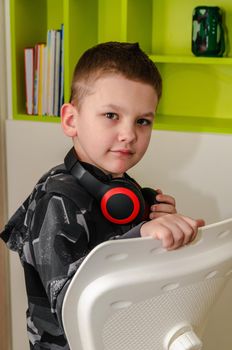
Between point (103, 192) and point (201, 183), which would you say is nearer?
point (103, 192)

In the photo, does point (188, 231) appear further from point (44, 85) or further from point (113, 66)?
point (44, 85)

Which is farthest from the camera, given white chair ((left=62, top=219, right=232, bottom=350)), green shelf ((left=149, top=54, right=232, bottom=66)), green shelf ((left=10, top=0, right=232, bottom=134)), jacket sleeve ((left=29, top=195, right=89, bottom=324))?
green shelf ((left=10, top=0, right=232, bottom=134))

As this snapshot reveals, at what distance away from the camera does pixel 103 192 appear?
1.01 metres

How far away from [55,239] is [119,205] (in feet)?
0.47

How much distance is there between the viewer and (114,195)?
99 centimetres

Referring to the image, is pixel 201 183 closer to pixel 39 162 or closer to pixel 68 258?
pixel 39 162

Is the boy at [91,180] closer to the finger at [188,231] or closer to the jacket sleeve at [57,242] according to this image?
the jacket sleeve at [57,242]

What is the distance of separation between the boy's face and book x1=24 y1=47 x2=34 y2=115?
86 centimetres

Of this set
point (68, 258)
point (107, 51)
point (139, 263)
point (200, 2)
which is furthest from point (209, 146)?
point (139, 263)

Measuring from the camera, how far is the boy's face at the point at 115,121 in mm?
1015

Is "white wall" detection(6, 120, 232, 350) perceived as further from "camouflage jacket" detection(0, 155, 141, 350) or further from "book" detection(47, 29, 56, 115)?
"camouflage jacket" detection(0, 155, 141, 350)

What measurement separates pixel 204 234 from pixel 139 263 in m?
0.11

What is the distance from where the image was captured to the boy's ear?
43.8 inches

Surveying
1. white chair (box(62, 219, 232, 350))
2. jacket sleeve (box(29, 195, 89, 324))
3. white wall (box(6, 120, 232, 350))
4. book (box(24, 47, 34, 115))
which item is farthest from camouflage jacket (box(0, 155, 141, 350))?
book (box(24, 47, 34, 115))
